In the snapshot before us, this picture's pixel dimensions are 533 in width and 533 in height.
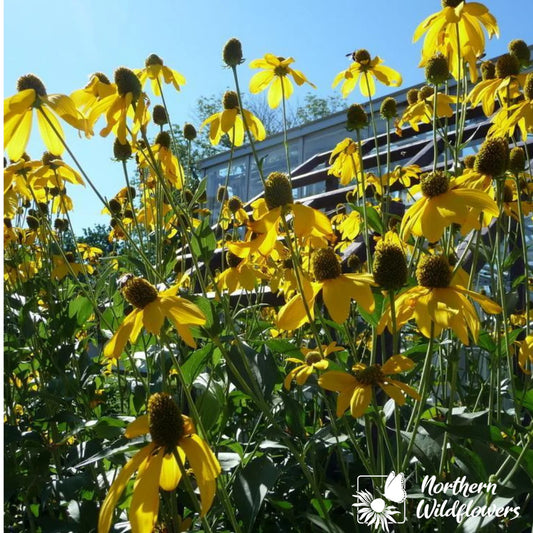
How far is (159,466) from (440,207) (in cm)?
47

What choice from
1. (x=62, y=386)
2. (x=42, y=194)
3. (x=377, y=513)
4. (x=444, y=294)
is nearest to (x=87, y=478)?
(x=62, y=386)

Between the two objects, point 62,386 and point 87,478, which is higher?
point 62,386

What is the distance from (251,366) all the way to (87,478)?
1.50ft

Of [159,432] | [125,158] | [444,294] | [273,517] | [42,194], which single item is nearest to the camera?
[159,432]

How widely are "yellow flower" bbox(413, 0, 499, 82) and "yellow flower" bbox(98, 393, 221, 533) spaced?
73cm

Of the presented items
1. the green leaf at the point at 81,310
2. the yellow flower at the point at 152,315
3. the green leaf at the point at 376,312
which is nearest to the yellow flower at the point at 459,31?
the green leaf at the point at 376,312

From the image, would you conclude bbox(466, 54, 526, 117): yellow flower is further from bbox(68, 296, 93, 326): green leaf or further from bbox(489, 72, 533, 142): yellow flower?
bbox(68, 296, 93, 326): green leaf

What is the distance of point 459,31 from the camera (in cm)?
109

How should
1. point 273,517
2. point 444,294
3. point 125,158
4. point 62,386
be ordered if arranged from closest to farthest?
point 444,294, point 273,517, point 125,158, point 62,386

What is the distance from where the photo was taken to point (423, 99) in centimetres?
157

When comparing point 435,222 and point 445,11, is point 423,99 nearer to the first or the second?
point 445,11

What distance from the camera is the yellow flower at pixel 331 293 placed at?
808mm

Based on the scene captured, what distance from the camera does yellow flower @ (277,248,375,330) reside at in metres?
0.81

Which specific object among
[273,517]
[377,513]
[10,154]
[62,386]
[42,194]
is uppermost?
[42,194]
